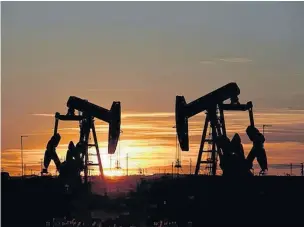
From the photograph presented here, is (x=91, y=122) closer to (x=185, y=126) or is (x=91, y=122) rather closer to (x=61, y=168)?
(x=61, y=168)

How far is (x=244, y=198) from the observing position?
8200cm

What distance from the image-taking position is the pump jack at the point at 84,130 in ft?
277

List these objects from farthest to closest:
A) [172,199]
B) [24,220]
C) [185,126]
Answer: [172,199] → [24,220] → [185,126]

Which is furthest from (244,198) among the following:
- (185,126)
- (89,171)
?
(89,171)

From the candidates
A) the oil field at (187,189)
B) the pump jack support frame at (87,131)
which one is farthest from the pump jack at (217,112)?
the pump jack support frame at (87,131)

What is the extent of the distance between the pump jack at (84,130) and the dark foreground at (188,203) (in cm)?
279

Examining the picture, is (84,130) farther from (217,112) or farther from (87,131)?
(217,112)

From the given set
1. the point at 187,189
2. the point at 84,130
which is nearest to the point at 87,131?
the point at 84,130

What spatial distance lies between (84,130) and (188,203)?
13697mm

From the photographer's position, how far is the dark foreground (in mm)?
81312

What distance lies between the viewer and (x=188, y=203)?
293 feet

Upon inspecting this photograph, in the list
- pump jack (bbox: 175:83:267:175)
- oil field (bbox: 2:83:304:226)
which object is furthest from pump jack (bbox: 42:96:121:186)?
pump jack (bbox: 175:83:267:175)

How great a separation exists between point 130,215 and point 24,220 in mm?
28275

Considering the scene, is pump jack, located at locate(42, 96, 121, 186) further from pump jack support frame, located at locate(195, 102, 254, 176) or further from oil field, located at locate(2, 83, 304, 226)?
pump jack support frame, located at locate(195, 102, 254, 176)
